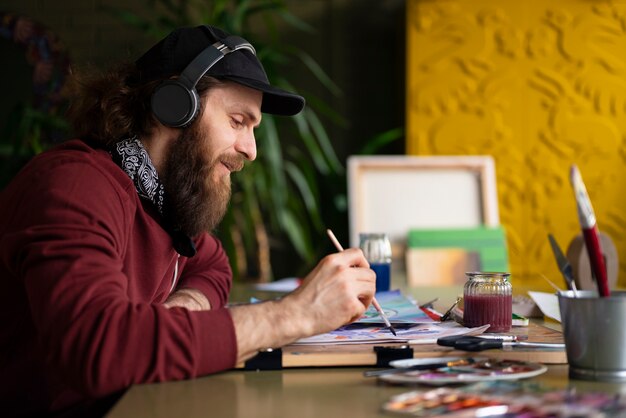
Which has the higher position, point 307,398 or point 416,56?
point 416,56

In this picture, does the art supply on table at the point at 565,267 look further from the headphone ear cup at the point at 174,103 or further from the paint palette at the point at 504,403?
the headphone ear cup at the point at 174,103

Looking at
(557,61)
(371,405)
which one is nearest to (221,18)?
(557,61)

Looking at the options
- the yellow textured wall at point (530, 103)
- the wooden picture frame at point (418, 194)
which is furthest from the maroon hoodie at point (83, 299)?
the yellow textured wall at point (530, 103)

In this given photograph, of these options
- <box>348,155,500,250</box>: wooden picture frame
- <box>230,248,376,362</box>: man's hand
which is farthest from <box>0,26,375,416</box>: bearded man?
<box>348,155,500,250</box>: wooden picture frame

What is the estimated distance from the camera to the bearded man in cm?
101

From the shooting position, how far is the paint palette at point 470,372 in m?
0.96

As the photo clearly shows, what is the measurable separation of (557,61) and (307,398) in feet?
10.1

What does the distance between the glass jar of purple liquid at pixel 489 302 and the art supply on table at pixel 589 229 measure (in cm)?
36

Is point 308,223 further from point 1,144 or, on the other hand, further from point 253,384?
point 253,384

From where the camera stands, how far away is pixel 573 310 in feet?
3.28

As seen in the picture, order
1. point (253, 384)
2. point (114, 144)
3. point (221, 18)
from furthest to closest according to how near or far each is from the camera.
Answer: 1. point (221, 18)
2. point (114, 144)
3. point (253, 384)

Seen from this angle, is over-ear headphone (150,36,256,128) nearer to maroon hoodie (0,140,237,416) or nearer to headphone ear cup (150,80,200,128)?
headphone ear cup (150,80,200,128)

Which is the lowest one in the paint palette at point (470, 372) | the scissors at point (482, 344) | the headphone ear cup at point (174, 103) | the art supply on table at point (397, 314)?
the paint palette at point (470, 372)

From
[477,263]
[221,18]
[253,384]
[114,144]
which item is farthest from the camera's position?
[221,18]
